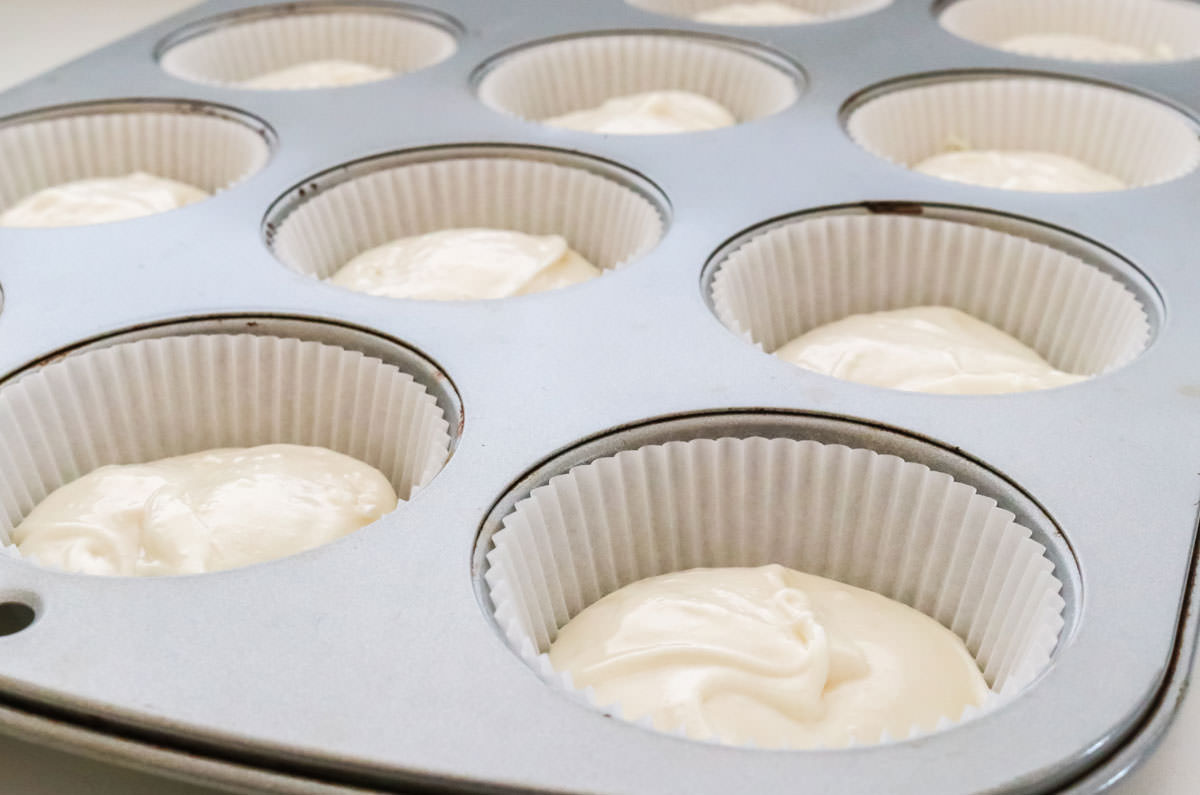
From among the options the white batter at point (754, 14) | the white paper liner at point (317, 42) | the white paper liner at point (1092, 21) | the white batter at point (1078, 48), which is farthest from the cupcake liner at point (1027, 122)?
the white paper liner at point (317, 42)

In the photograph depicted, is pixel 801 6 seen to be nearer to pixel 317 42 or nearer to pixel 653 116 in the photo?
pixel 653 116

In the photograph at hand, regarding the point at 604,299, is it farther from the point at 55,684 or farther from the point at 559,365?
the point at 55,684

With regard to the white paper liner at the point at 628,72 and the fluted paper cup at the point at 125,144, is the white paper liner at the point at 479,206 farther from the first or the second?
the white paper liner at the point at 628,72

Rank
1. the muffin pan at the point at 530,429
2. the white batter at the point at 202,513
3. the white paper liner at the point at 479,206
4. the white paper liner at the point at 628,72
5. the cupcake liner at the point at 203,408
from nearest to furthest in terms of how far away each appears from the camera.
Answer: the muffin pan at the point at 530,429
the white batter at the point at 202,513
the cupcake liner at the point at 203,408
the white paper liner at the point at 479,206
the white paper liner at the point at 628,72

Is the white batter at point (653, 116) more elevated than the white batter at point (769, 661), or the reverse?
the white batter at point (653, 116)

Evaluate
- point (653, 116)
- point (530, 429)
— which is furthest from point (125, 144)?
point (530, 429)

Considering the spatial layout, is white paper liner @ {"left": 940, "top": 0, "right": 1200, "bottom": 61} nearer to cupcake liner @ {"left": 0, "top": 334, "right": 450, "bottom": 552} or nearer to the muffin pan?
the muffin pan
